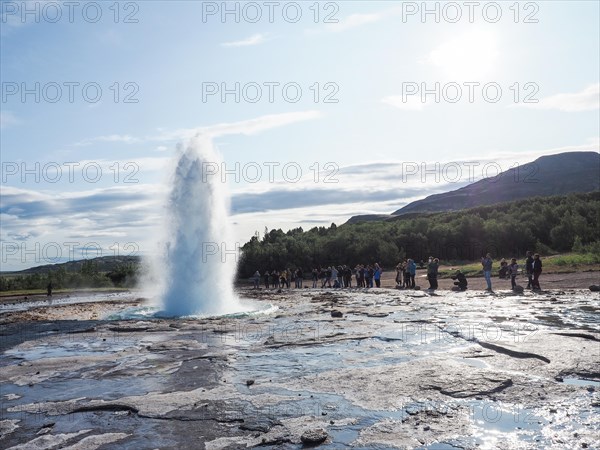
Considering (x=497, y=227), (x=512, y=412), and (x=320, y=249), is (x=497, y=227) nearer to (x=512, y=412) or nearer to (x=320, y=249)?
(x=320, y=249)

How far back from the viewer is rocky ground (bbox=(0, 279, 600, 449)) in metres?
7.27

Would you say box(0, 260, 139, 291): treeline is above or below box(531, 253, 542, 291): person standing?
below

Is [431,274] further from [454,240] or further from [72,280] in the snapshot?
[72,280]

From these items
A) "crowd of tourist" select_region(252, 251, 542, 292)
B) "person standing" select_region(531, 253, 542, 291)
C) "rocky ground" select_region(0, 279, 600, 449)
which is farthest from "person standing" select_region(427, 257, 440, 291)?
"rocky ground" select_region(0, 279, 600, 449)

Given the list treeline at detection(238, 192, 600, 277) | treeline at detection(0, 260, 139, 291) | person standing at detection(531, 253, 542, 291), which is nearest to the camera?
person standing at detection(531, 253, 542, 291)

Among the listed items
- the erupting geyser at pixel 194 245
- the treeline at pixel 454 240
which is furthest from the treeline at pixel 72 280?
the erupting geyser at pixel 194 245

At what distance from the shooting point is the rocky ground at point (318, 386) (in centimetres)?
727

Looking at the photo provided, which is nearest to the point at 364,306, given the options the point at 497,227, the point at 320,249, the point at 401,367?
the point at 401,367

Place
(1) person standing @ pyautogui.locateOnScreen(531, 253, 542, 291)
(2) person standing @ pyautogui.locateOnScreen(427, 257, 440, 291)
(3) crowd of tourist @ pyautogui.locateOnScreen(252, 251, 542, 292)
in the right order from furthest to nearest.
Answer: (2) person standing @ pyautogui.locateOnScreen(427, 257, 440, 291)
(3) crowd of tourist @ pyautogui.locateOnScreen(252, 251, 542, 292)
(1) person standing @ pyautogui.locateOnScreen(531, 253, 542, 291)

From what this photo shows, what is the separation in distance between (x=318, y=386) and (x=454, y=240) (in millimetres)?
→ 58559

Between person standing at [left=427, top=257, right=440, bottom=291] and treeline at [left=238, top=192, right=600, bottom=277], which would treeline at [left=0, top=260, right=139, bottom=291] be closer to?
treeline at [left=238, top=192, right=600, bottom=277]

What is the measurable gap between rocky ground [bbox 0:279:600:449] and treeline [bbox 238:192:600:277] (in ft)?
146

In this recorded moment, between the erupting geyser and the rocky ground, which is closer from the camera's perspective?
the rocky ground

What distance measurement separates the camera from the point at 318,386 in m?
9.84
